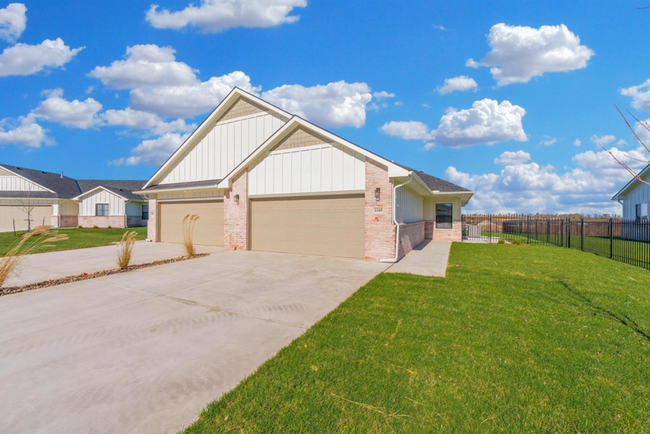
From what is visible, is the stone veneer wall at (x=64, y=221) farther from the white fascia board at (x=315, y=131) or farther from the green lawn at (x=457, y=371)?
the green lawn at (x=457, y=371)

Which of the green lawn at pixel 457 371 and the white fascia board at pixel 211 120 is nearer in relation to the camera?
the green lawn at pixel 457 371

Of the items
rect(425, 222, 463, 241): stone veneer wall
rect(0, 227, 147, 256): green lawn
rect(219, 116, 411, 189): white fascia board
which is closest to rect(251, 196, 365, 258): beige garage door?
rect(219, 116, 411, 189): white fascia board

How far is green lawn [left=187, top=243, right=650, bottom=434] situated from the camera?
8.17 feet

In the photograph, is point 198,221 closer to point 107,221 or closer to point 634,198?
point 107,221

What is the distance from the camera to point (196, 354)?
3.64 metres

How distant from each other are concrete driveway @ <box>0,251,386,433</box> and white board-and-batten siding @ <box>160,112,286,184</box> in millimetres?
8938

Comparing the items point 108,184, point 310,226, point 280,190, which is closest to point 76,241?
point 280,190

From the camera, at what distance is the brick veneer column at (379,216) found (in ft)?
32.0

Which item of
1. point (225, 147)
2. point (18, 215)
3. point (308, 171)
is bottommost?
point (18, 215)

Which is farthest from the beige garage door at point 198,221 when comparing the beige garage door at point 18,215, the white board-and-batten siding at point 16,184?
the white board-and-batten siding at point 16,184

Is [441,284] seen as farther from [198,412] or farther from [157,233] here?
[157,233]

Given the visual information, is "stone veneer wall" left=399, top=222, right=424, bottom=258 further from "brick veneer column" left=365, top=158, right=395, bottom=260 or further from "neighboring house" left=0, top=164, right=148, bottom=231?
"neighboring house" left=0, top=164, right=148, bottom=231

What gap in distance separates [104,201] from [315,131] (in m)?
28.8

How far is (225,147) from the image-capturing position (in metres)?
15.6
